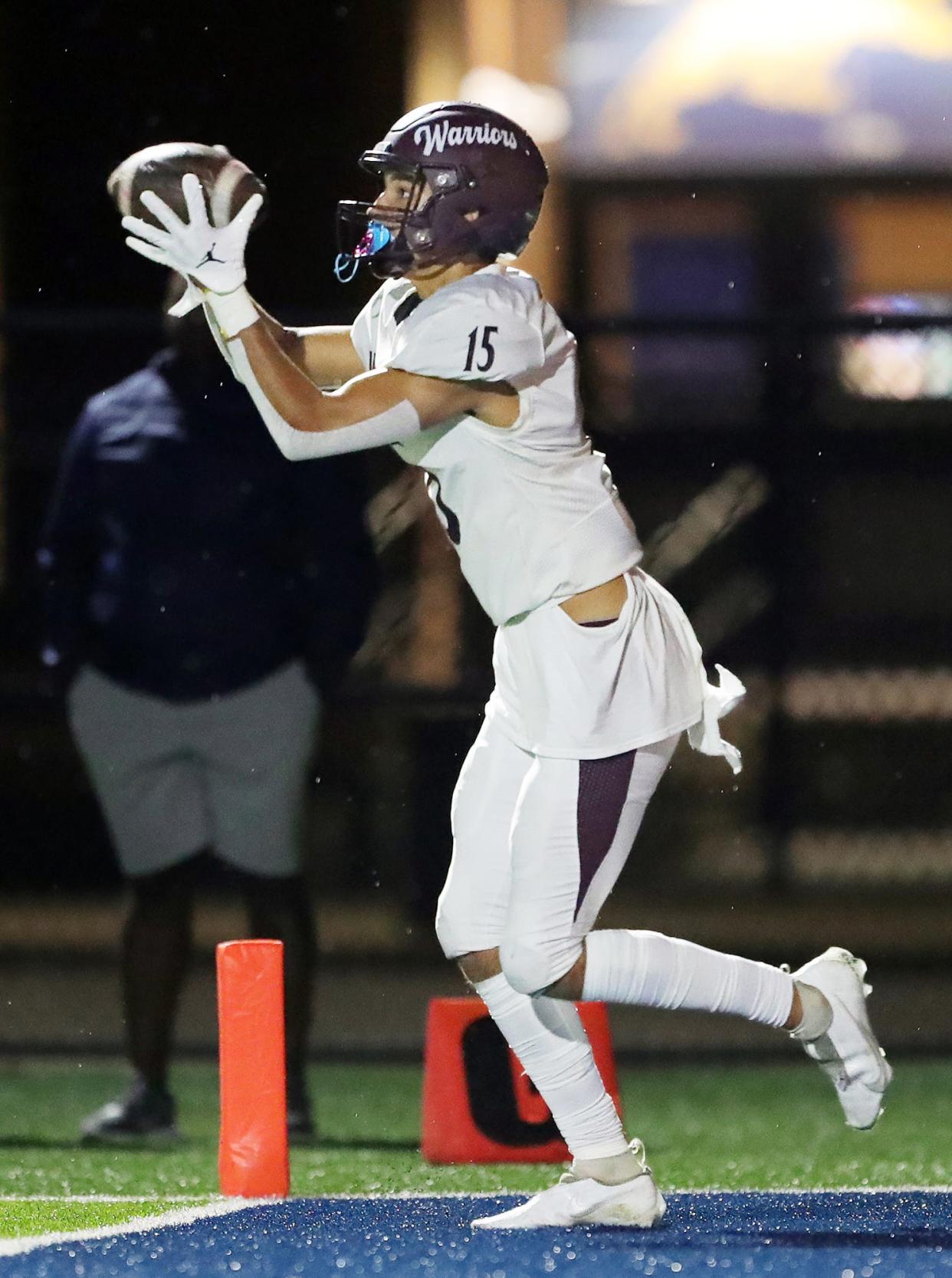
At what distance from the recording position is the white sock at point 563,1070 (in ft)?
14.0

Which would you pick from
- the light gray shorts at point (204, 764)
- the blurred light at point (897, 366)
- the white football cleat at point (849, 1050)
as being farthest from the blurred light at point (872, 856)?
the white football cleat at point (849, 1050)

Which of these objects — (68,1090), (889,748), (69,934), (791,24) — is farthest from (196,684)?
(791,24)

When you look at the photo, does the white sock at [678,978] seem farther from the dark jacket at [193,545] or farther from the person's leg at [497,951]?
the dark jacket at [193,545]

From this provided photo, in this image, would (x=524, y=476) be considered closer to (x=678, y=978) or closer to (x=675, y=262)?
(x=678, y=978)

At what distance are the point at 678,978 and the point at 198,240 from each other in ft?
4.56

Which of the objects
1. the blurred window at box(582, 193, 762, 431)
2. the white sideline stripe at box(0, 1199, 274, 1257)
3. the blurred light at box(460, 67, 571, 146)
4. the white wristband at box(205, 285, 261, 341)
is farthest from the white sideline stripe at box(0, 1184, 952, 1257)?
the blurred light at box(460, 67, 571, 146)

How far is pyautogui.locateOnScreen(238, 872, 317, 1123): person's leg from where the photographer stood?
5.79 metres

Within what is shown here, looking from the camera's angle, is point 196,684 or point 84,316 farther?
point 84,316

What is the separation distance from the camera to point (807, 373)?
7609 millimetres

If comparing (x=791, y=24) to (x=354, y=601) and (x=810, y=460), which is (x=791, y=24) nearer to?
(x=810, y=460)

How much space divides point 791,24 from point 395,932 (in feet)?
15.2

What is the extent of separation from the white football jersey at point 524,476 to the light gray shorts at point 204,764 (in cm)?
178

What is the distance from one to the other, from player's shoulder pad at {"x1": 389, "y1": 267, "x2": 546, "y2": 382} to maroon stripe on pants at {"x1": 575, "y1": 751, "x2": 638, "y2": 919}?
0.63m

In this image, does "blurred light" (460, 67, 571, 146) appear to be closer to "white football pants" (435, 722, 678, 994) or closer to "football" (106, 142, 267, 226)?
"football" (106, 142, 267, 226)
